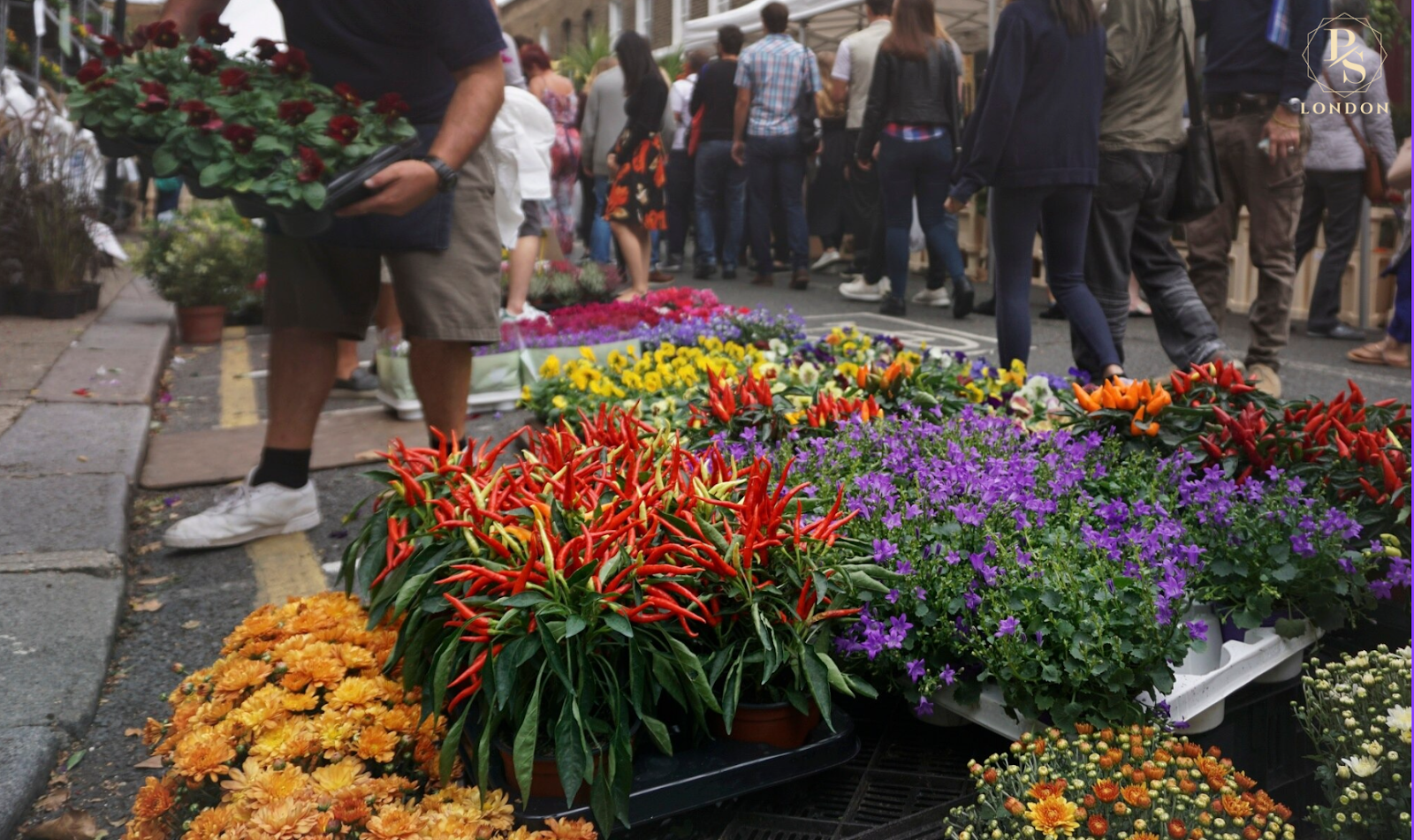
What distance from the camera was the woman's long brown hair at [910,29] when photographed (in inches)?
328

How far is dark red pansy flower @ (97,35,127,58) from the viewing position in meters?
3.46

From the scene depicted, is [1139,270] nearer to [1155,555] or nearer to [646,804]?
[1155,555]

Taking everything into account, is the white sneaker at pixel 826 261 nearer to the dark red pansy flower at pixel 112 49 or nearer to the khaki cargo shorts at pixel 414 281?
the khaki cargo shorts at pixel 414 281

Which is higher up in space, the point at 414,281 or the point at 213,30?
the point at 213,30

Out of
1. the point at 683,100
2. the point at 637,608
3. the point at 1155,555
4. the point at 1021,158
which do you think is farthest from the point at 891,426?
the point at 683,100

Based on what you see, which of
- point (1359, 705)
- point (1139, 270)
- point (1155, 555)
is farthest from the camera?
point (1139, 270)

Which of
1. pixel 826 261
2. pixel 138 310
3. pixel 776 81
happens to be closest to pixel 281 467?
pixel 138 310

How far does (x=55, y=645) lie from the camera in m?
2.97

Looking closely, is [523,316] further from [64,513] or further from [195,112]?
[195,112]

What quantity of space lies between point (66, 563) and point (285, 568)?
58cm

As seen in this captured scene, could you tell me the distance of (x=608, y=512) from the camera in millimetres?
2348

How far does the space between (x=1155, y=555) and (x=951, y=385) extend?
172 centimetres

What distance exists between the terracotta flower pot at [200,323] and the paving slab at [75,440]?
306 cm

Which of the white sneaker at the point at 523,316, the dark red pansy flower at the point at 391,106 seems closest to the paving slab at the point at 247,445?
the white sneaker at the point at 523,316
